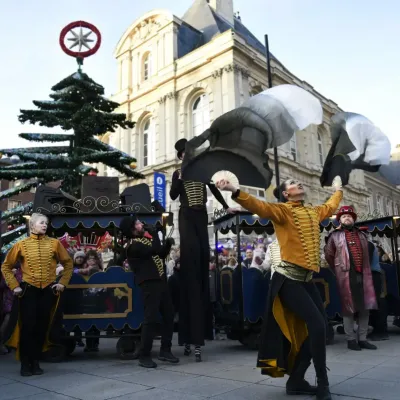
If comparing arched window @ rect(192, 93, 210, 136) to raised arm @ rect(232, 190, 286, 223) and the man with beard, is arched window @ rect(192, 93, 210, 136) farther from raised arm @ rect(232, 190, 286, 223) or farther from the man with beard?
raised arm @ rect(232, 190, 286, 223)

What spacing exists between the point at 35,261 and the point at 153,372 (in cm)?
195

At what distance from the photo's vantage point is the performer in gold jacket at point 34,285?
16.5 ft

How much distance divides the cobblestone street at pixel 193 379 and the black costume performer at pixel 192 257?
47 cm

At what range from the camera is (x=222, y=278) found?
7.39 meters

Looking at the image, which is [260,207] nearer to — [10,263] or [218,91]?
[10,263]

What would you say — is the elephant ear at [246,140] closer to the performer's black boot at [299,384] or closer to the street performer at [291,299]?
the street performer at [291,299]

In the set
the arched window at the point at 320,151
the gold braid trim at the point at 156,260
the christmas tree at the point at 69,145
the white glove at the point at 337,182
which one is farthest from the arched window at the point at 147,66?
the white glove at the point at 337,182

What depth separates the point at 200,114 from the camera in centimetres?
2920

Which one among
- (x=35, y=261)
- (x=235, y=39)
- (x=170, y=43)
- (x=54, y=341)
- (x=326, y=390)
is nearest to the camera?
(x=326, y=390)

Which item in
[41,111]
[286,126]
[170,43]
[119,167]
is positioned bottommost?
[286,126]

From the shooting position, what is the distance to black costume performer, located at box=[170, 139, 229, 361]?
574 centimetres

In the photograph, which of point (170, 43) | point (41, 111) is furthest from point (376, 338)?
point (170, 43)

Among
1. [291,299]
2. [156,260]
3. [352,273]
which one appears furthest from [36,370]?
[352,273]

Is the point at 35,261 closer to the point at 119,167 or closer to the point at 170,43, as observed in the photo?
the point at 119,167
